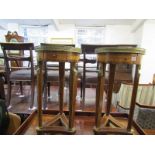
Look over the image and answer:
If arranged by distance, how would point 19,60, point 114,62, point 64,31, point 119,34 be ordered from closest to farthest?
point 114,62
point 19,60
point 119,34
point 64,31

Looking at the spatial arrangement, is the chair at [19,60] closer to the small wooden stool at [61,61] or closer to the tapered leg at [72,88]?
the small wooden stool at [61,61]

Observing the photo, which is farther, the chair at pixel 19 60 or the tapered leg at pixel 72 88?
the chair at pixel 19 60

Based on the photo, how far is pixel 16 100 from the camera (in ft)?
7.73

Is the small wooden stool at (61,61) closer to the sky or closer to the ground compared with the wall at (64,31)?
closer to the ground

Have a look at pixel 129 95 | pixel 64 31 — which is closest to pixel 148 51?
pixel 129 95

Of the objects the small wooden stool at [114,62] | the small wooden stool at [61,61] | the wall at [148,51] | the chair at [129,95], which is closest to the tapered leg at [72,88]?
the small wooden stool at [61,61]

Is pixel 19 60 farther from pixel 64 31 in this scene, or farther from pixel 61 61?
pixel 64 31
